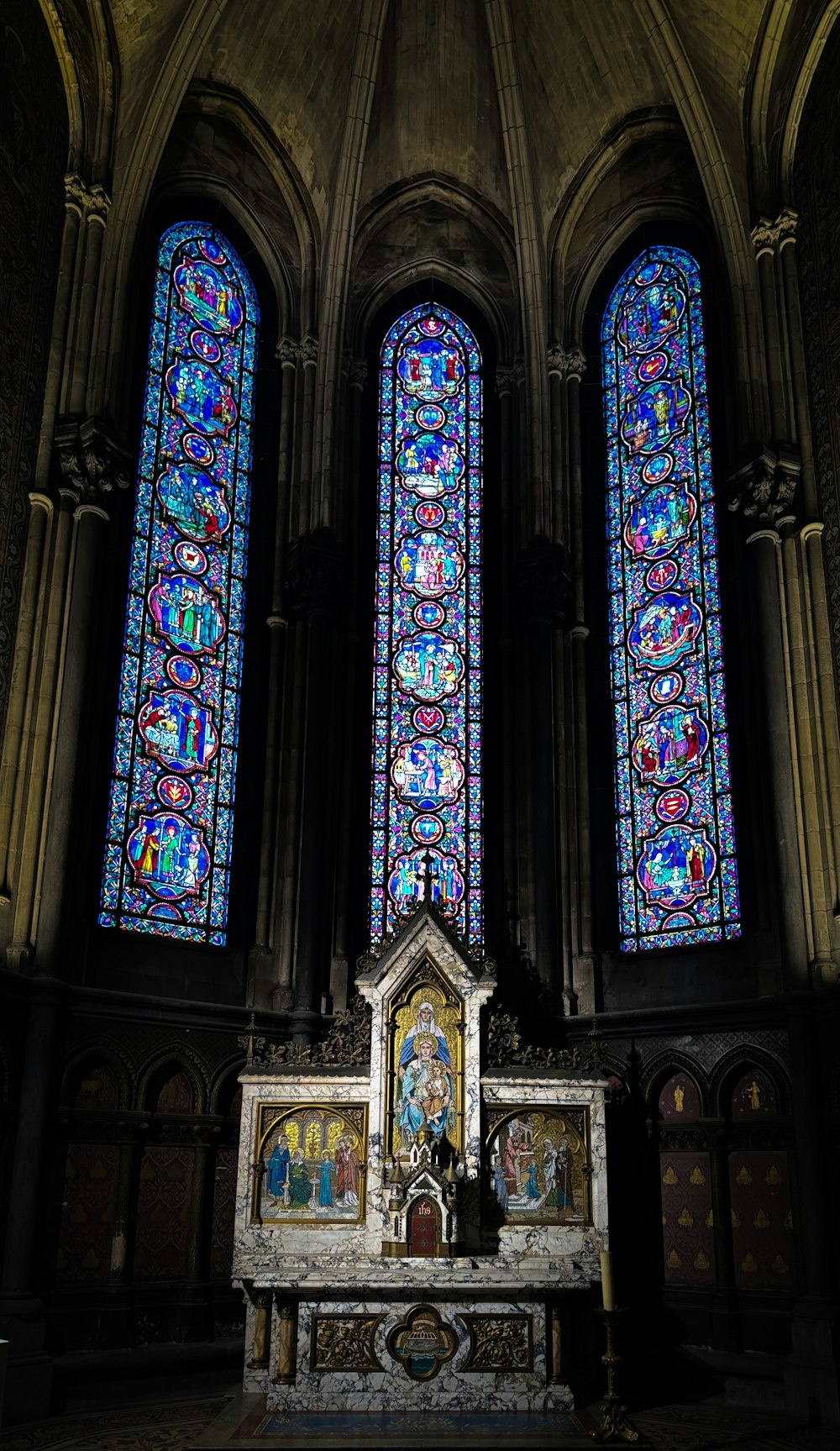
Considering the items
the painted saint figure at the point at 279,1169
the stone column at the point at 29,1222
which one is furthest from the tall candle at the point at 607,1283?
the stone column at the point at 29,1222

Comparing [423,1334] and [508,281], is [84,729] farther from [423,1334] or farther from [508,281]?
[508,281]

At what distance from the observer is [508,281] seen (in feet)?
67.7

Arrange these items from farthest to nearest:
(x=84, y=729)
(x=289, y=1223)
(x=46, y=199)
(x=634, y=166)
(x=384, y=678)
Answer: (x=634, y=166) < (x=384, y=678) < (x=46, y=199) < (x=84, y=729) < (x=289, y=1223)

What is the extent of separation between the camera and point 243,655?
1762 cm

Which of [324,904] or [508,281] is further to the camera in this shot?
[508,281]

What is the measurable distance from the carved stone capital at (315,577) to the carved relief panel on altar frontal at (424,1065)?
19.8 ft

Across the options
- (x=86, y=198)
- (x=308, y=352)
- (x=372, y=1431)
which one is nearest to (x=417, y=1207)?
(x=372, y=1431)

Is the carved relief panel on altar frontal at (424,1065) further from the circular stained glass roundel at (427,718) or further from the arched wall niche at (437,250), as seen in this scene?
the arched wall niche at (437,250)

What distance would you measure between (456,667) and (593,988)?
4949 millimetres

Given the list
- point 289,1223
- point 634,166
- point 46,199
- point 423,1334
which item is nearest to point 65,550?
point 46,199

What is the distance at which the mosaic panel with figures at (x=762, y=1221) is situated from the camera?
13.8m

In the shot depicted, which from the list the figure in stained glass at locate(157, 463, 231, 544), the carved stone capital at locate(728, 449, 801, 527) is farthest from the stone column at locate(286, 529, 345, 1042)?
the carved stone capital at locate(728, 449, 801, 527)

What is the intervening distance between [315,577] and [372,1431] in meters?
10.4

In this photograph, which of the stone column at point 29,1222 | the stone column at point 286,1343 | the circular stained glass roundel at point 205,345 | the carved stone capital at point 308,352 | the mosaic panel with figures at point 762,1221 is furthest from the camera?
the carved stone capital at point 308,352
